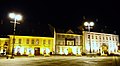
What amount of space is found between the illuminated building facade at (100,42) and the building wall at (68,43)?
237 centimetres

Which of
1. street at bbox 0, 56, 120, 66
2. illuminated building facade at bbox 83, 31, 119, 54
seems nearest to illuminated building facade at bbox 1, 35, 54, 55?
illuminated building facade at bbox 83, 31, 119, 54

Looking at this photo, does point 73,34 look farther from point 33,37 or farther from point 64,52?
point 33,37

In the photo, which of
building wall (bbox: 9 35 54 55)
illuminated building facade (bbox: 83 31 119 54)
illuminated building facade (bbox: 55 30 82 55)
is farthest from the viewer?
illuminated building facade (bbox: 83 31 119 54)

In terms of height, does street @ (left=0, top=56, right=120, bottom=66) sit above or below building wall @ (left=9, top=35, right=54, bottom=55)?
below

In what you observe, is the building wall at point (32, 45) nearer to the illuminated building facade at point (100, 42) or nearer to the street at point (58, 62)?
the illuminated building facade at point (100, 42)

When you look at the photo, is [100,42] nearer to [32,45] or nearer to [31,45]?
[32,45]

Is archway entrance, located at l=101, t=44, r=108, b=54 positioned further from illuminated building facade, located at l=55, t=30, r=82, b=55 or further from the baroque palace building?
illuminated building facade, located at l=55, t=30, r=82, b=55

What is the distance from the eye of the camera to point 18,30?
213 ft

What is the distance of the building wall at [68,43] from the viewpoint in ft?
219

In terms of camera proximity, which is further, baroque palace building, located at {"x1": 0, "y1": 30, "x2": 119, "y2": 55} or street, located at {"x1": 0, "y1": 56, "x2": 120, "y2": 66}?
baroque palace building, located at {"x1": 0, "y1": 30, "x2": 119, "y2": 55}

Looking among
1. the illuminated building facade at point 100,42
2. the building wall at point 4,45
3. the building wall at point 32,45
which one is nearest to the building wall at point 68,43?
the illuminated building facade at point 100,42

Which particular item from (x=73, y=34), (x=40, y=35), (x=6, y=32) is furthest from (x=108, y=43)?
(x=6, y=32)

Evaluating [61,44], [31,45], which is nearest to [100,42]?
[61,44]

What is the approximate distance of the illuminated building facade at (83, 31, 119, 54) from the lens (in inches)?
2815
